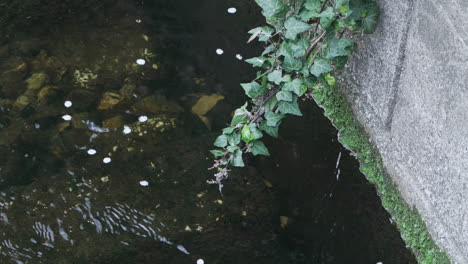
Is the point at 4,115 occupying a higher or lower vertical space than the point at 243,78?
lower

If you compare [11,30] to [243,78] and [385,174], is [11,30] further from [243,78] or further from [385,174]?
[385,174]

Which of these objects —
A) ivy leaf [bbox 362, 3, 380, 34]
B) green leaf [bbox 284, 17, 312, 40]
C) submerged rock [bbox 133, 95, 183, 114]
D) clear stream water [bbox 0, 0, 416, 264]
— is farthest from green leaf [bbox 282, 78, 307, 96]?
submerged rock [bbox 133, 95, 183, 114]

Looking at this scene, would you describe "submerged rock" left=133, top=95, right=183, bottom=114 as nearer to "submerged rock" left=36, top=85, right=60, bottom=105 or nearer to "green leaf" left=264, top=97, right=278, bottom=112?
"submerged rock" left=36, top=85, right=60, bottom=105

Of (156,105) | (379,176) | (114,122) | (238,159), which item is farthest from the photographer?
(156,105)

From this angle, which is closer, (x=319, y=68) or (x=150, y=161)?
(x=319, y=68)

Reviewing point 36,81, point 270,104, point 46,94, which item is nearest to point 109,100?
point 46,94

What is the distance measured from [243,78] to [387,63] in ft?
4.12

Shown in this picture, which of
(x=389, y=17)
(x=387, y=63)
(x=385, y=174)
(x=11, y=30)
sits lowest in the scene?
(x=11, y=30)

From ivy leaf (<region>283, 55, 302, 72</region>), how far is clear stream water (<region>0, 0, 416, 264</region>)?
0.73 metres

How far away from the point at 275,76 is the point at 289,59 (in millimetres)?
119

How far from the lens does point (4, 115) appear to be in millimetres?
4406

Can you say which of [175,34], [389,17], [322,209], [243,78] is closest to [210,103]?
[243,78]

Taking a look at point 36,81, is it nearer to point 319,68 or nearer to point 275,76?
point 275,76

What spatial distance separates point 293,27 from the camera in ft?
11.8
